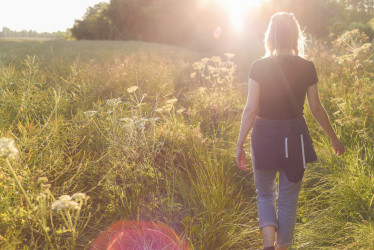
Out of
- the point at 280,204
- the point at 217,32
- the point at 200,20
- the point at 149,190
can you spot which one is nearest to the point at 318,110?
the point at 280,204

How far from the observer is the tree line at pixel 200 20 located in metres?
23.2

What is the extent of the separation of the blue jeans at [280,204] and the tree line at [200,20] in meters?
18.7

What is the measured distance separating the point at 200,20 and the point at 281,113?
2500 cm

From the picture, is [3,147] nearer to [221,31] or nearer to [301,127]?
[301,127]

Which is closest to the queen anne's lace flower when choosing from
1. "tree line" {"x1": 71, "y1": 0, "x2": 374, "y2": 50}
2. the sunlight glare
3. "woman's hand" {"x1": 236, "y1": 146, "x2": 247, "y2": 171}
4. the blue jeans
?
"woman's hand" {"x1": 236, "y1": 146, "x2": 247, "y2": 171}

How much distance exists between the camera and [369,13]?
92.0ft

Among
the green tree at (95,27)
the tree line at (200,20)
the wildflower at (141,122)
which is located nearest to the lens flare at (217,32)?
the tree line at (200,20)

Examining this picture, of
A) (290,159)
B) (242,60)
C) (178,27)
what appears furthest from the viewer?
(178,27)

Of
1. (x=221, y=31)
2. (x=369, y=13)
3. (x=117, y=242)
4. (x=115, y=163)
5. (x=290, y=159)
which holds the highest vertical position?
(x=369, y=13)

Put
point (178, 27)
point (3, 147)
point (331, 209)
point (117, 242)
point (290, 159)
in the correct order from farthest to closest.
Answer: point (178, 27) → point (331, 209) → point (117, 242) → point (290, 159) → point (3, 147)

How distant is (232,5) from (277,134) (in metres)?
29.0

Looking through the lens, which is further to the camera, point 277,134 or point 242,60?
point 242,60

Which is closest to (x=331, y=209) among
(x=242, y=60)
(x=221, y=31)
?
(x=242, y=60)

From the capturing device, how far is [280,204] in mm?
2367
